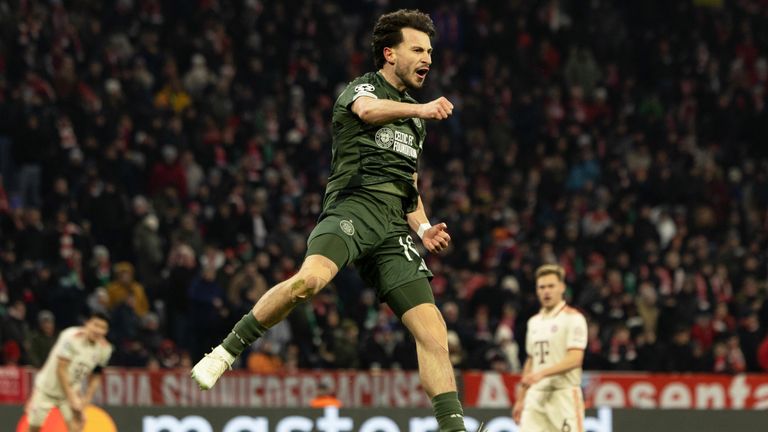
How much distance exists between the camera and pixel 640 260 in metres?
21.3

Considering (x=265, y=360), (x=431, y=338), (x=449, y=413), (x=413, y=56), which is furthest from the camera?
(x=265, y=360)

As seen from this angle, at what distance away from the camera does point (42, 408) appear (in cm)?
1326

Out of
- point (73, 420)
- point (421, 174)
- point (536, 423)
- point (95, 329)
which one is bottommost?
point (536, 423)

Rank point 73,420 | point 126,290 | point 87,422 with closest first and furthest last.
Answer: point 73,420 → point 87,422 → point 126,290

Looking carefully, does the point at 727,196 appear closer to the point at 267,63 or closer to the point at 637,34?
the point at 637,34

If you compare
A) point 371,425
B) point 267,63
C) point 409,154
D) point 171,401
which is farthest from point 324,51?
point 409,154

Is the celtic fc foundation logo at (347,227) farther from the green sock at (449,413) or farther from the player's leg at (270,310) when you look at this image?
the green sock at (449,413)

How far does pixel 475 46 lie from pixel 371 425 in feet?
46.2

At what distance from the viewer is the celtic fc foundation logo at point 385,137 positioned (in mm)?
7801

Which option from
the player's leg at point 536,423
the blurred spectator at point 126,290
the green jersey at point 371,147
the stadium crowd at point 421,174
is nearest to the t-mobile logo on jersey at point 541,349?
the player's leg at point 536,423

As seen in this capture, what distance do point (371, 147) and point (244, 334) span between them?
1.14 m

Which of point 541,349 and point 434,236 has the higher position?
point 541,349

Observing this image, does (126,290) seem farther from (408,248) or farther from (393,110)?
(393,110)

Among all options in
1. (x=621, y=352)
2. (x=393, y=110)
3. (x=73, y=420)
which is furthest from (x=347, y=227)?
(x=621, y=352)
